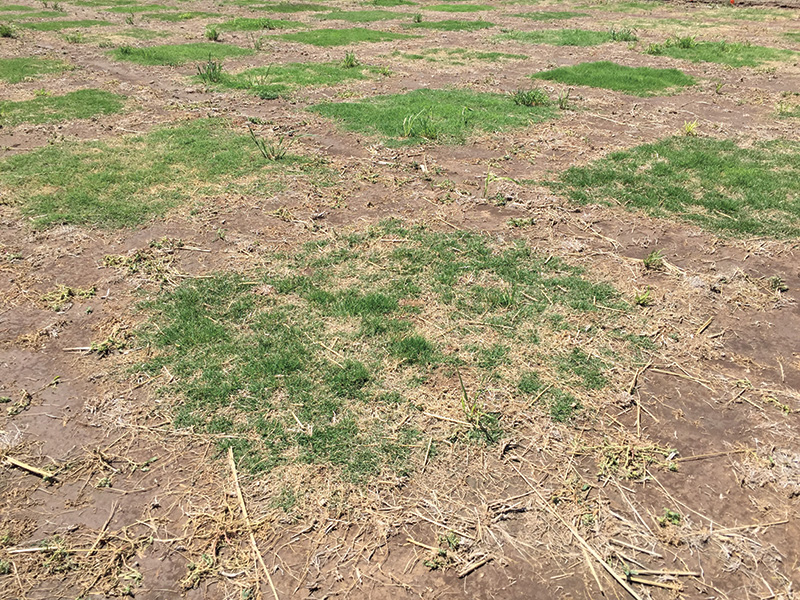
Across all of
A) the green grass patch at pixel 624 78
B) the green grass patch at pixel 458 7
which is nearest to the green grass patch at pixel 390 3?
the green grass patch at pixel 458 7

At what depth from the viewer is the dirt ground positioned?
8.87ft

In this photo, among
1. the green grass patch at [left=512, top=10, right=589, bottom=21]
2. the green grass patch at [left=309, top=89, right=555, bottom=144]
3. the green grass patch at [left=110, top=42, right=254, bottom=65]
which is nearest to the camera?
the green grass patch at [left=309, top=89, right=555, bottom=144]

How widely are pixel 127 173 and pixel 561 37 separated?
14.1 m

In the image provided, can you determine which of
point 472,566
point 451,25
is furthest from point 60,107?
point 451,25

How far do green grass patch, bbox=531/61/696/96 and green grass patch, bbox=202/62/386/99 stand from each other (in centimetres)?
441

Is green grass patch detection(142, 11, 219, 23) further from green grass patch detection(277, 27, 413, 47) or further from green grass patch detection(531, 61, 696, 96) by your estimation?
green grass patch detection(531, 61, 696, 96)

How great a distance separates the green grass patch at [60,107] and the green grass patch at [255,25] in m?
8.63

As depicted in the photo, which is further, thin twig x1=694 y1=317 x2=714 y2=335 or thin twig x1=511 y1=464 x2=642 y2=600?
thin twig x1=694 y1=317 x2=714 y2=335

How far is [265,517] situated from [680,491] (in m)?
2.49

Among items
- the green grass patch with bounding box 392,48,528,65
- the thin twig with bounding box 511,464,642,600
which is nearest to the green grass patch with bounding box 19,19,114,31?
the green grass patch with bounding box 392,48,528,65

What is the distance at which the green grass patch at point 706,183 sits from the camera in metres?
6.11

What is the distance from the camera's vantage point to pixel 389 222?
6031mm

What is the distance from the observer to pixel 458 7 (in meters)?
22.1

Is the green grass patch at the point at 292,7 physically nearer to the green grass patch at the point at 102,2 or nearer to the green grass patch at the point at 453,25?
the green grass patch at the point at 453,25
